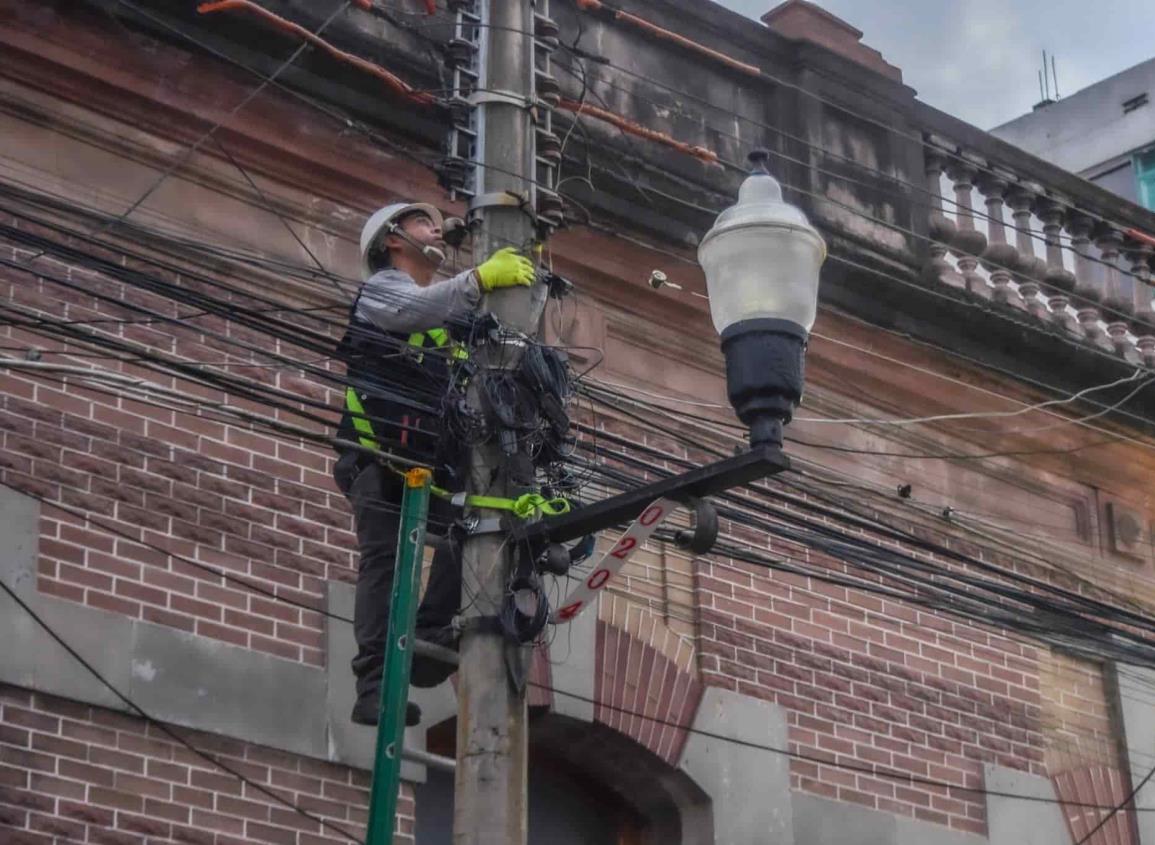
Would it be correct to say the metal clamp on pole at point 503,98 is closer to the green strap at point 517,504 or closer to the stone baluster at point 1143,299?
the green strap at point 517,504

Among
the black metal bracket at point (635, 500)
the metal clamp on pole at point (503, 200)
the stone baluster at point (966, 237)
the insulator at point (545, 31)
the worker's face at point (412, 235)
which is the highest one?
the stone baluster at point (966, 237)

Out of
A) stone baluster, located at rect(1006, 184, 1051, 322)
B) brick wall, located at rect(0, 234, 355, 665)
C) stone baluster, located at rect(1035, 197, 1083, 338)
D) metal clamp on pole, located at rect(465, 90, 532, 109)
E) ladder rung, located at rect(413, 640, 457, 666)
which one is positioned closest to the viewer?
ladder rung, located at rect(413, 640, 457, 666)

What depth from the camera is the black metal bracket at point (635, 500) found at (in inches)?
328

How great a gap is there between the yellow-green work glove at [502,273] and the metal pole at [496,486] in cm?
6

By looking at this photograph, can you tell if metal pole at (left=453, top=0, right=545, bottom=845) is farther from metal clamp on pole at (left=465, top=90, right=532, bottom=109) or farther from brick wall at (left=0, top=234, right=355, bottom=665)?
brick wall at (left=0, top=234, right=355, bottom=665)

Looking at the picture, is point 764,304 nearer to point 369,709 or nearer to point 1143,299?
point 369,709

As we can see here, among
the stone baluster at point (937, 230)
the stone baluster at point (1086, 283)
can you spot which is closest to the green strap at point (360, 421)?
the stone baluster at point (937, 230)

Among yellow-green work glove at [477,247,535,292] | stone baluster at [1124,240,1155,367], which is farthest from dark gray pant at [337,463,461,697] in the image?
stone baluster at [1124,240,1155,367]

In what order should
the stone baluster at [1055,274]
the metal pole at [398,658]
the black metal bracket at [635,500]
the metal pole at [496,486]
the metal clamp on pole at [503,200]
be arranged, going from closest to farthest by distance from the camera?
the metal pole at [398,658]
the metal pole at [496,486]
the black metal bracket at [635,500]
the metal clamp on pole at [503,200]
the stone baluster at [1055,274]

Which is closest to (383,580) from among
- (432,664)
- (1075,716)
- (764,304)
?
(432,664)

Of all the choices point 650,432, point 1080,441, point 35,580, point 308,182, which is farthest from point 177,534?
point 1080,441

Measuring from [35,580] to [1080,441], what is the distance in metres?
6.86

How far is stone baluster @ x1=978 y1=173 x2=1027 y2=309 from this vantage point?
14530 mm

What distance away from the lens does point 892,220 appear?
46.6ft
